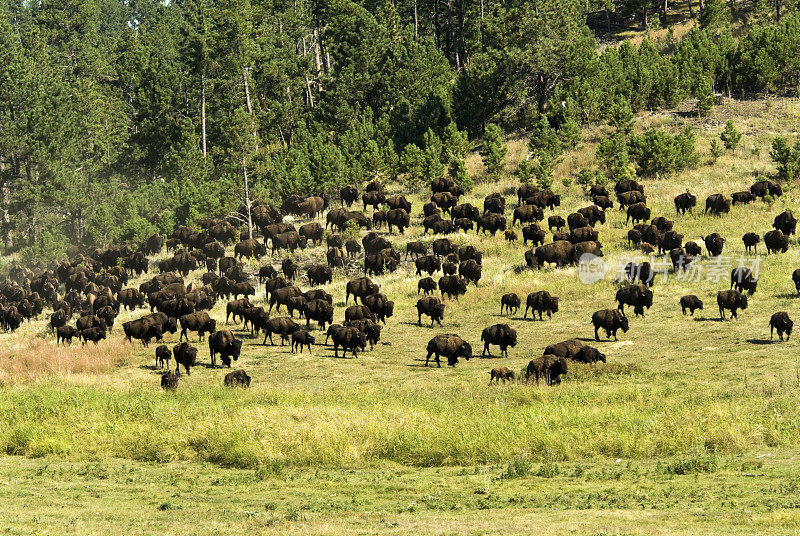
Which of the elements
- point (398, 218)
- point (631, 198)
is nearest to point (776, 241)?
point (631, 198)

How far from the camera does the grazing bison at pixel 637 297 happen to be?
39.0m

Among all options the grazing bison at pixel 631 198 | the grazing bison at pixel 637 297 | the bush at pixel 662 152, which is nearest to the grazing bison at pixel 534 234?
the grazing bison at pixel 631 198

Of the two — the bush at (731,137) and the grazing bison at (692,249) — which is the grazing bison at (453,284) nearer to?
the grazing bison at (692,249)

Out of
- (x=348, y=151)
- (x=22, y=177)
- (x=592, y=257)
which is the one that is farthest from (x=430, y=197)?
(x=22, y=177)

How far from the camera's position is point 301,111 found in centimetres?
9300

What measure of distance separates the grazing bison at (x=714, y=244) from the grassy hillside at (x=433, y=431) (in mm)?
5111

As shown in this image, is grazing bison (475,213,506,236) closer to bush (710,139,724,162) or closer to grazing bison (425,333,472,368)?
bush (710,139,724,162)

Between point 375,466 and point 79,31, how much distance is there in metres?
130

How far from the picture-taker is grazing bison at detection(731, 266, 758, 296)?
128 ft

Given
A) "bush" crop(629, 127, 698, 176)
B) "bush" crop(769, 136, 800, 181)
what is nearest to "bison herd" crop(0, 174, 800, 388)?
"bush" crop(769, 136, 800, 181)

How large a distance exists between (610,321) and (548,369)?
26.5 ft

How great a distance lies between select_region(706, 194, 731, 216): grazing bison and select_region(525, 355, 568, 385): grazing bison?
28306 millimetres

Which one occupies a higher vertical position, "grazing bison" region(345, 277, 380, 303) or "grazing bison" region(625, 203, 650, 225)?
"grazing bison" region(625, 203, 650, 225)

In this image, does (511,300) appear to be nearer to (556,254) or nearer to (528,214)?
(556,254)
